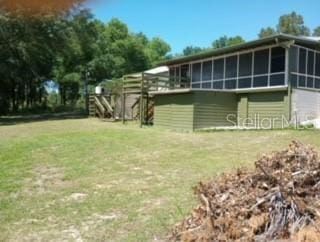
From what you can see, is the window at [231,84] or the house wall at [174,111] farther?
the window at [231,84]

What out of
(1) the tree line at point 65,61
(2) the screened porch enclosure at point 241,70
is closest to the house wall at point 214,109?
(2) the screened porch enclosure at point 241,70

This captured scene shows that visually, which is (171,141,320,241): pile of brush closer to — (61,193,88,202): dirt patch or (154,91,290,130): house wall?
(61,193,88,202): dirt patch

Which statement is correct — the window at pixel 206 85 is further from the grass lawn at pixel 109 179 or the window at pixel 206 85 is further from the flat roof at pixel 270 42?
the grass lawn at pixel 109 179

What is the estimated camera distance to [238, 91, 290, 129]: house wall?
18016 millimetres

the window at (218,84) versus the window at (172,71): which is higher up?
the window at (172,71)

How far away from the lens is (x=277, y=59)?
750 inches

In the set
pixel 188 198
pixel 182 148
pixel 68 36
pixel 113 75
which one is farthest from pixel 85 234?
pixel 113 75

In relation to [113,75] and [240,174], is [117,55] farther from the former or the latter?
[240,174]

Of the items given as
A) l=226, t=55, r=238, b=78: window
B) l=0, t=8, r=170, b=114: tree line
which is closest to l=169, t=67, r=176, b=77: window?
l=0, t=8, r=170, b=114: tree line

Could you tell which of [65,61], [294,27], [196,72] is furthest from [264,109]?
[294,27]

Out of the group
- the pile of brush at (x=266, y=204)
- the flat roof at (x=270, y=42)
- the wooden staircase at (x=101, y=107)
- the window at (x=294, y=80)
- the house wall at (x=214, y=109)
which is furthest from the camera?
the wooden staircase at (x=101, y=107)

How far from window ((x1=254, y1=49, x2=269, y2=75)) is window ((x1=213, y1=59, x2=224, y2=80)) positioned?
2559 mm

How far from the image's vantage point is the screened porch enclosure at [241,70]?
18984 mm

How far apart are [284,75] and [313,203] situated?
15.6 meters
